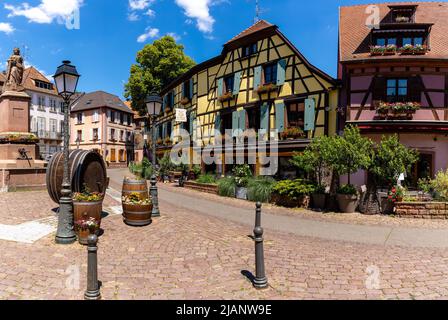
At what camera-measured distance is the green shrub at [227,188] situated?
14500 mm

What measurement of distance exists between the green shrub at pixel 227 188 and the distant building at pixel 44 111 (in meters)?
33.7

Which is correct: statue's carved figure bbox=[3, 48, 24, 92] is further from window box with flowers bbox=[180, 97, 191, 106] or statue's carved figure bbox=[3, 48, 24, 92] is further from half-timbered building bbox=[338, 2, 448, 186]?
half-timbered building bbox=[338, 2, 448, 186]

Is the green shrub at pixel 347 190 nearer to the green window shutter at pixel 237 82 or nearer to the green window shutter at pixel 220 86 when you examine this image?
the green window shutter at pixel 237 82

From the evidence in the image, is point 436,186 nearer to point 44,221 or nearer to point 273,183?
point 273,183

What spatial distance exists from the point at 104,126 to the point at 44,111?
8607 millimetres

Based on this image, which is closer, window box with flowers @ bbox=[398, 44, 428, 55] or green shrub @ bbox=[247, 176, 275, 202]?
green shrub @ bbox=[247, 176, 275, 202]

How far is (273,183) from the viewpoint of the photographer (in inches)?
518

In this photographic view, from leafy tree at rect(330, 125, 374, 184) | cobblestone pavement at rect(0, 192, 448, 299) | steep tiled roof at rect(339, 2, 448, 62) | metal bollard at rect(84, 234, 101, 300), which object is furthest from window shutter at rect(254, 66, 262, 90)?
metal bollard at rect(84, 234, 101, 300)

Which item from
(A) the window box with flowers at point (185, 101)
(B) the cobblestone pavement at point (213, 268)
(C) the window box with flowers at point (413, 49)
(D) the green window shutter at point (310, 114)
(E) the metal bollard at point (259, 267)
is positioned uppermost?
(C) the window box with flowers at point (413, 49)

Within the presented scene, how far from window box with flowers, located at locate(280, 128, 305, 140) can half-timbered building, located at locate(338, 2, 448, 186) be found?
7.17 ft

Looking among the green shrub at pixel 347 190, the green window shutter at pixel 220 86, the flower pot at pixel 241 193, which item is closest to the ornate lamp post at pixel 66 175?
the flower pot at pixel 241 193

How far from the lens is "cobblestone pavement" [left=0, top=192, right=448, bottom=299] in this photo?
4.08 m

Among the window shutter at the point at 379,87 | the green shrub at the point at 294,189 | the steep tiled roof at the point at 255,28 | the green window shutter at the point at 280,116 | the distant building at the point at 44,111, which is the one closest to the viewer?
the green shrub at the point at 294,189

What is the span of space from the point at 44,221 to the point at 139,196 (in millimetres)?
2440
